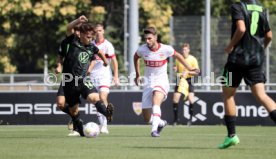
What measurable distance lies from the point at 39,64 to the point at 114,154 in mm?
40994

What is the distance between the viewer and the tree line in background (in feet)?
130

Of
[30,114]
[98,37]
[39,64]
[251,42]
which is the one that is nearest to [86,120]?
[30,114]

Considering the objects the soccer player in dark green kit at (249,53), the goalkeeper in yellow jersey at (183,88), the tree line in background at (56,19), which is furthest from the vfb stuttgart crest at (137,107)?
the soccer player in dark green kit at (249,53)

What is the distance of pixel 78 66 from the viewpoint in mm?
17062

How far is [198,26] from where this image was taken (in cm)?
3316

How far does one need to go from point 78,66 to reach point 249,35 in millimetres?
4001

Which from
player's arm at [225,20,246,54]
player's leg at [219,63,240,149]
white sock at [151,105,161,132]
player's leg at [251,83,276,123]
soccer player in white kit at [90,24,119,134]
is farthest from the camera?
soccer player in white kit at [90,24,119,134]

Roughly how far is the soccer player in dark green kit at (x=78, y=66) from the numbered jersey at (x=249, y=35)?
3.76 meters

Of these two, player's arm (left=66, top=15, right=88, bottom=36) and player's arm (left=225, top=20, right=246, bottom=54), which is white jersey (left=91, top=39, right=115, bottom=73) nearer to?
player's arm (left=66, top=15, right=88, bottom=36)

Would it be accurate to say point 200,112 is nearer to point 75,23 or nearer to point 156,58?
point 156,58

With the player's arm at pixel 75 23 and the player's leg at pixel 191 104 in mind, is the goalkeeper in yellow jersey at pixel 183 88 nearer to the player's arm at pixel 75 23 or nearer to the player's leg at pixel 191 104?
the player's leg at pixel 191 104

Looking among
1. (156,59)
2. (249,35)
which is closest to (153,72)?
(156,59)

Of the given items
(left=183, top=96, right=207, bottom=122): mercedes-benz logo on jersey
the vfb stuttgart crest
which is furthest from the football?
(left=183, top=96, right=207, bottom=122): mercedes-benz logo on jersey

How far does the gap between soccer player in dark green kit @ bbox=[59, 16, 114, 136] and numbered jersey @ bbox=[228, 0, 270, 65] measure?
3757mm
